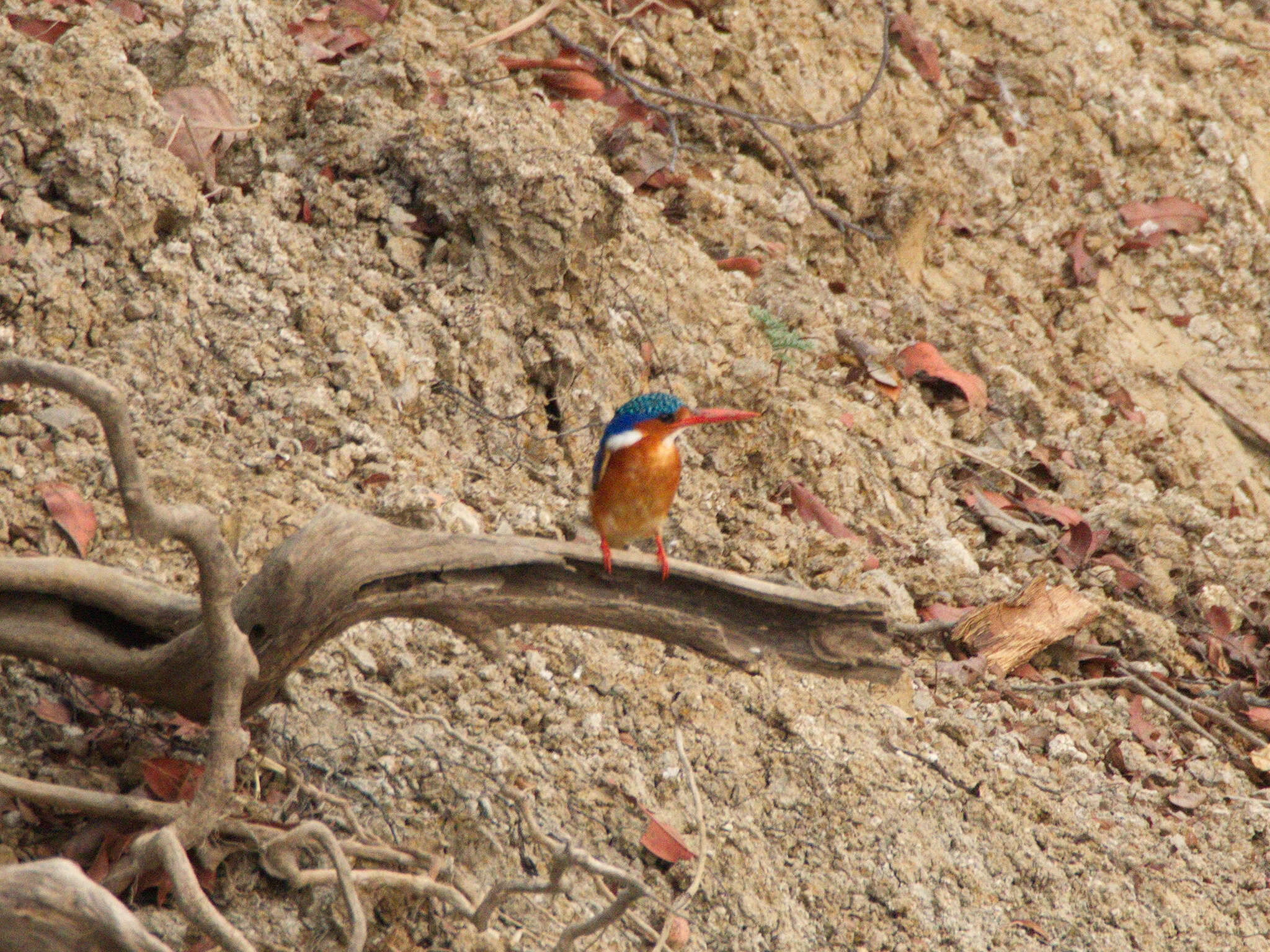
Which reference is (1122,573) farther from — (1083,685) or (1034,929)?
(1034,929)

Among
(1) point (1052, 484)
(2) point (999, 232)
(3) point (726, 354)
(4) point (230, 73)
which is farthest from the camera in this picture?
(2) point (999, 232)

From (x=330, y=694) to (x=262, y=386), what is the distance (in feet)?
3.64

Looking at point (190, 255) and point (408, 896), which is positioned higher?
point (190, 255)

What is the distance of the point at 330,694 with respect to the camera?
3.34 metres

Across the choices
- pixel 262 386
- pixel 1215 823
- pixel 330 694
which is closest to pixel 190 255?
pixel 262 386

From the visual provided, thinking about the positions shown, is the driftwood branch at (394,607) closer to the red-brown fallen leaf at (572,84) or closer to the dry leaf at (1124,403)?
the red-brown fallen leaf at (572,84)

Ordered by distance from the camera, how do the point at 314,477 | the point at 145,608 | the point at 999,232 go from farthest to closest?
the point at 999,232
the point at 314,477
the point at 145,608

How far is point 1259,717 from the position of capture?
439cm

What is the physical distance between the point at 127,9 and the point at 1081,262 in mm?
4281

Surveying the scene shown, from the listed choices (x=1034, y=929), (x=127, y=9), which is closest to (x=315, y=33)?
(x=127, y=9)

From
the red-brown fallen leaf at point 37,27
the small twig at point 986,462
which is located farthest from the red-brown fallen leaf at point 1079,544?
the red-brown fallen leaf at point 37,27

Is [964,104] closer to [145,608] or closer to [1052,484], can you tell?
[1052,484]

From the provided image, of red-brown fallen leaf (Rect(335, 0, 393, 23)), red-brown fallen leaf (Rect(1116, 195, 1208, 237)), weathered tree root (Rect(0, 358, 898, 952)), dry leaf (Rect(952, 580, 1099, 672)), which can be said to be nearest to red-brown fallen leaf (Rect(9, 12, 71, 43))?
red-brown fallen leaf (Rect(335, 0, 393, 23))

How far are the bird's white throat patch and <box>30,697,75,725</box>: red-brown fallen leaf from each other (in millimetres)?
1600
